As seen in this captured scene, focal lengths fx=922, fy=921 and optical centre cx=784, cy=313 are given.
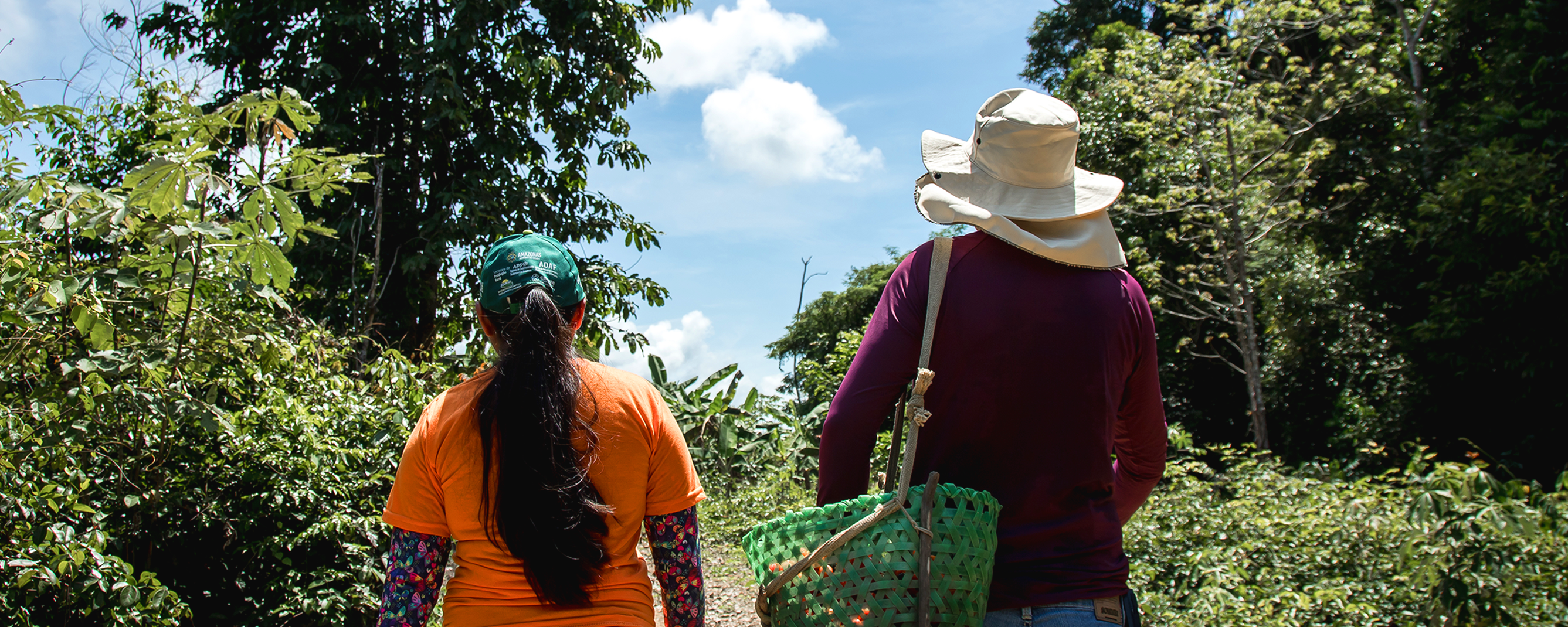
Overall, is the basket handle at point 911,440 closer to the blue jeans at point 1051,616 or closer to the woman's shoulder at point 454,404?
the blue jeans at point 1051,616

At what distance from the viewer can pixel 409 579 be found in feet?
5.33

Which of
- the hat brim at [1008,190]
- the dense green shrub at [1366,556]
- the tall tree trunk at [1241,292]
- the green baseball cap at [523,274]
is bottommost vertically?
the dense green shrub at [1366,556]

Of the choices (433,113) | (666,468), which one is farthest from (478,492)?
(433,113)

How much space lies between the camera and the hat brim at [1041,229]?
5.11 ft

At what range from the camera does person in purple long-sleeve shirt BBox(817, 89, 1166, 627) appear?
151 cm

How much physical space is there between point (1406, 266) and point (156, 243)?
13836mm

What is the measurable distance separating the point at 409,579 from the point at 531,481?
0.30m

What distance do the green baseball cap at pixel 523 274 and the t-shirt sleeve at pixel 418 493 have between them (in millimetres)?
239

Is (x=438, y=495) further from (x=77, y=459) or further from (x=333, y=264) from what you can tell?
(x=333, y=264)

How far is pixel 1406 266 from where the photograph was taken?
12211 millimetres

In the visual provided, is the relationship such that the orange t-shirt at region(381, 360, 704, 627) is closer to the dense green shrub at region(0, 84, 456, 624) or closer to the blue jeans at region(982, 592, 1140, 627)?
the blue jeans at region(982, 592, 1140, 627)

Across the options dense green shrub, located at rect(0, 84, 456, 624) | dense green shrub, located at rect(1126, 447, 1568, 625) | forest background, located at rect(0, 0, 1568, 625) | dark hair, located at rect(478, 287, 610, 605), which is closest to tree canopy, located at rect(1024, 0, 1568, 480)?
forest background, located at rect(0, 0, 1568, 625)

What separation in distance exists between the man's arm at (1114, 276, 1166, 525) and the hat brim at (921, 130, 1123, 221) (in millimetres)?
168

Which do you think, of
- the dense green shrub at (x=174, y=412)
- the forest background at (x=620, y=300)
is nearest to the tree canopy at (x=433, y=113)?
the forest background at (x=620, y=300)
